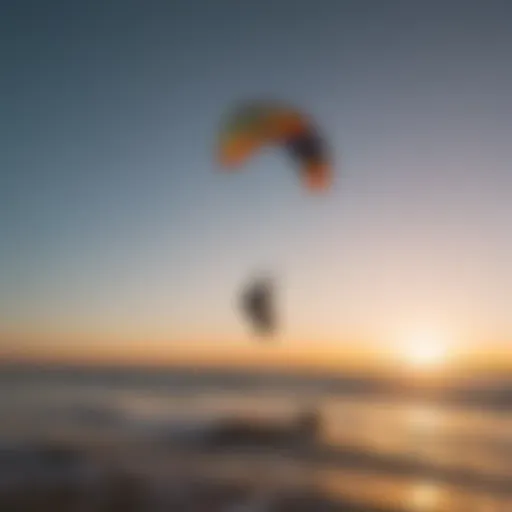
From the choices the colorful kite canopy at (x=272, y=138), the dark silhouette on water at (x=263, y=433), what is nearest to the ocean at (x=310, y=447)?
the dark silhouette on water at (x=263, y=433)

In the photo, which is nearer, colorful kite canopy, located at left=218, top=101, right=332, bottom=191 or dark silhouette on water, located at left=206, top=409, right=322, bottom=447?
colorful kite canopy, located at left=218, top=101, right=332, bottom=191

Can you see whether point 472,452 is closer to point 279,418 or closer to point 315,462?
point 315,462

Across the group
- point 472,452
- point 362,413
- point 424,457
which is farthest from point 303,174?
point 362,413

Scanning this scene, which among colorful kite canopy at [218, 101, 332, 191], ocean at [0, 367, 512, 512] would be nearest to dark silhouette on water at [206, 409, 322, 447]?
ocean at [0, 367, 512, 512]

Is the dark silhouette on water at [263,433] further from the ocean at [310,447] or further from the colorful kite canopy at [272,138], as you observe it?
the colorful kite canopy at [272,138]

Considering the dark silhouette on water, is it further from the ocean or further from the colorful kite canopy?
the colorful kite canopy
